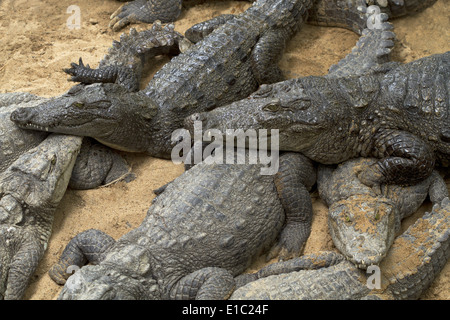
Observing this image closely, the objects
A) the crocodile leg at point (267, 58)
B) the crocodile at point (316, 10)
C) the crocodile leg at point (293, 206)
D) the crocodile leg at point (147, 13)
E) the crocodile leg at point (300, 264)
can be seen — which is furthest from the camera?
the crocodile leg at point (147, 13)

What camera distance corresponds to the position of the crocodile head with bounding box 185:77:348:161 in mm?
3838

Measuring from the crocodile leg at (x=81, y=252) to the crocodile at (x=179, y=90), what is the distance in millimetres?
946

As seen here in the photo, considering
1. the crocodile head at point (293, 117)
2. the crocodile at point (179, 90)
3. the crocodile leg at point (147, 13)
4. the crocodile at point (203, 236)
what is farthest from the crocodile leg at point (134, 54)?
the crocodile at point (203, 236)

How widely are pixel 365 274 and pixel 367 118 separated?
120 cm

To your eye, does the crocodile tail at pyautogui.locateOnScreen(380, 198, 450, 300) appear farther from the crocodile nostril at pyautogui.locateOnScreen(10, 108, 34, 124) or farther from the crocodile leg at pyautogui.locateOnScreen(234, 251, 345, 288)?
the crocodile nostril at pyautogui.locateOnScreen(10, 108, 34, 124)

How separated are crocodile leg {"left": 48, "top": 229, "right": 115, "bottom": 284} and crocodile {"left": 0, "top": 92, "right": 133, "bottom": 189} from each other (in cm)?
65

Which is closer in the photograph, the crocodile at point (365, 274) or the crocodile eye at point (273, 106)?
the crocodile at point (365, 274)

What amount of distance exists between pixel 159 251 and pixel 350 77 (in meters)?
1.92

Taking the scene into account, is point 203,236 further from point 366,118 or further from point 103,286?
point 366,118

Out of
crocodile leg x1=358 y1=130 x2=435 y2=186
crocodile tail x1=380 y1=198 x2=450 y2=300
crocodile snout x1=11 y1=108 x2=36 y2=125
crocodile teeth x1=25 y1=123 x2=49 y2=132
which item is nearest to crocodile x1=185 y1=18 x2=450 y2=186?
crocodile leg x1=358 y1=130 x2=435 y2=186

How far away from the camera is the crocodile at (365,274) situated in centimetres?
320

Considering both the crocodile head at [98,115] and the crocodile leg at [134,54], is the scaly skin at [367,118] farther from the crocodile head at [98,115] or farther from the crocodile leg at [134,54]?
the crocodile leg at [134,54]
